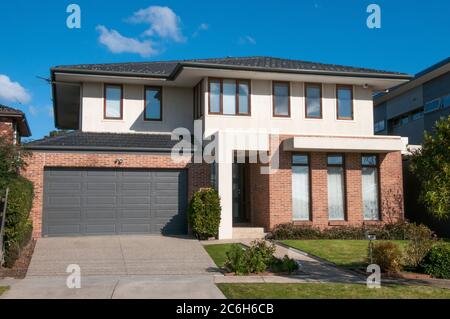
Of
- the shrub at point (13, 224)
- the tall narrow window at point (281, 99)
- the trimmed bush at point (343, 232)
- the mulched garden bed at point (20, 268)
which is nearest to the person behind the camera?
the mulched garden bed at point (20, 268)

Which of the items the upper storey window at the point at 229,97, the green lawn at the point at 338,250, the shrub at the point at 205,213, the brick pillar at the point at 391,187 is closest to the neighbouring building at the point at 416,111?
the brick pillar at the point at 391,187

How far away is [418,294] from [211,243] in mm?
7666

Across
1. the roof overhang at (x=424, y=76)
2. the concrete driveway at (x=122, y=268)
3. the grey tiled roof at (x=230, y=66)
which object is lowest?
the concrete driveway at (x=122, y=268)

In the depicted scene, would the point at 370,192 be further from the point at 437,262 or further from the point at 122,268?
the point at 122,268

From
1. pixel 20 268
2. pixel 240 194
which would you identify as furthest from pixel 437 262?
pixel 240 194

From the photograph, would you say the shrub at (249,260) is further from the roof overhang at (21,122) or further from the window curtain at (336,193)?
the roof overhang at (21,122)

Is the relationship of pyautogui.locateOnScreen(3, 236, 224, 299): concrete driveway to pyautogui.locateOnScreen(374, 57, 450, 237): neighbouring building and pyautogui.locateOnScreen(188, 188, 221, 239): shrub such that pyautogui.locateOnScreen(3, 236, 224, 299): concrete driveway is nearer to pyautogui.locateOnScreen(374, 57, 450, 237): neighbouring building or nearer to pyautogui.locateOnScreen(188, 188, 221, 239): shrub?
pyautogui.locateOnScreen(188, 188, 221, 239): shrub

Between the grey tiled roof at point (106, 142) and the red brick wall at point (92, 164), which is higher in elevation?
the grey tiled roof at point (106, 142)

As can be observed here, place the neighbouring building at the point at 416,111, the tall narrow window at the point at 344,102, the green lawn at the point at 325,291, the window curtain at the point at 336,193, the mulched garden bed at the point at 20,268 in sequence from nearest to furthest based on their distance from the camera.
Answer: the green lawn at the point at 325,291, the mulched garden bed at the point at 20,268, the window curtain at the point at 336,193, the tall narrow window at the point at 344,102, the neighbouring building at the point at 416,111

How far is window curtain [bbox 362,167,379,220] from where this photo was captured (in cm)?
1850

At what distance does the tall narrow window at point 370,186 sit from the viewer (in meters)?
18.5

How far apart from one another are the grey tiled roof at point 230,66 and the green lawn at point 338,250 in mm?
6418

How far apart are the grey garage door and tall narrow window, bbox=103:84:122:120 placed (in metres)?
3.33
